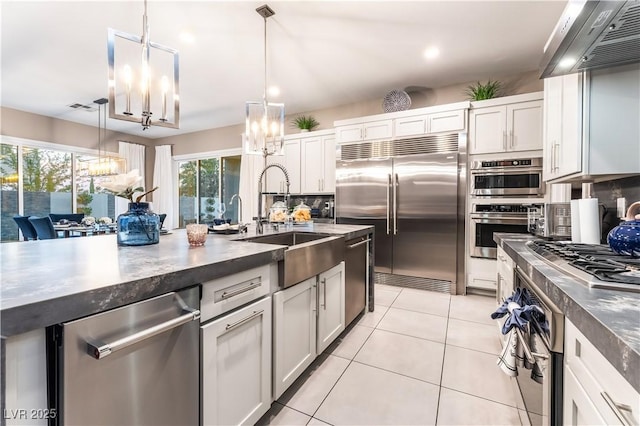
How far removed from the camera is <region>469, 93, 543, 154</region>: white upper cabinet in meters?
3.12

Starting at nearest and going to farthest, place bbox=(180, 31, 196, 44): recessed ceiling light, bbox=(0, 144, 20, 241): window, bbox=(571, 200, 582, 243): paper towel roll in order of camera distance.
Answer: bbox=(571, 200, 582, 243): paper towel roll < bbox=(180, 31, 196, 44): recessed ceiling light < bbox=(0, 144, 20, 241): window

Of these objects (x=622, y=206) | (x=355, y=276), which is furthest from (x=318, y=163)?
(x=622, y=206)

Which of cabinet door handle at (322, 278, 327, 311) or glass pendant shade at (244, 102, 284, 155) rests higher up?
glass pendant shade at (244, 102, 284, 155)

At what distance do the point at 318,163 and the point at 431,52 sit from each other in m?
2.19

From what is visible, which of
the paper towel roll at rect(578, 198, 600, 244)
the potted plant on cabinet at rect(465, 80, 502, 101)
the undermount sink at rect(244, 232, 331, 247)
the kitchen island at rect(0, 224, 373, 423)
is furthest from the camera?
the potted plant on cabinet at rect(465, 80, 502, 101)

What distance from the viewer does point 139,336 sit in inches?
32.1

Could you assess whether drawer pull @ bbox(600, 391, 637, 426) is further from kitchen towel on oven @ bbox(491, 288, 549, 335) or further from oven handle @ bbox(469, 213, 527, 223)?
oven handle @ bbox(469, 213, 527, 223)

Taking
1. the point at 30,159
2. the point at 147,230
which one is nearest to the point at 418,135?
the point at 147,230

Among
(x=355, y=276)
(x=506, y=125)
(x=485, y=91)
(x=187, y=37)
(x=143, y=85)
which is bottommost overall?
(x=355, y=276)

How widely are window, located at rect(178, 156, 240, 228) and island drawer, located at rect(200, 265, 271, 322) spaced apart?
17.1ft

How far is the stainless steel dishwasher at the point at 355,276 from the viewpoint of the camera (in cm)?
232

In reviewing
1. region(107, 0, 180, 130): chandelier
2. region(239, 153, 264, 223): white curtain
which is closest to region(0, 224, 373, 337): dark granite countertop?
region(107, 0, 180, 130): chandelier

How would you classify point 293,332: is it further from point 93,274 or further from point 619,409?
point 619,409

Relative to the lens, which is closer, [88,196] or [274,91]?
[274,91]
